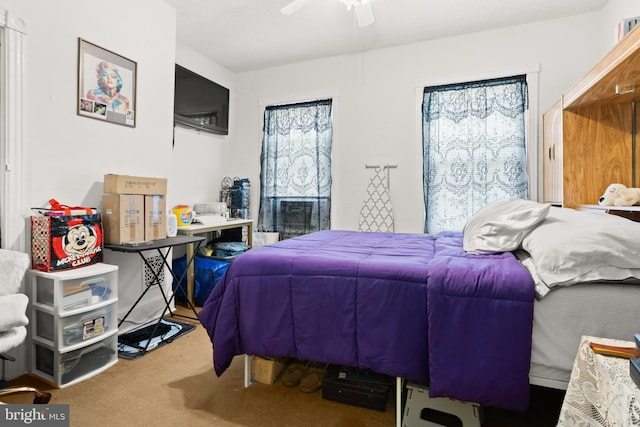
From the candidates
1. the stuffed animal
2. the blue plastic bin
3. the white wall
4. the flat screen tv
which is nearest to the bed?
the stuffed animal

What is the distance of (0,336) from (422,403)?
1834 mm

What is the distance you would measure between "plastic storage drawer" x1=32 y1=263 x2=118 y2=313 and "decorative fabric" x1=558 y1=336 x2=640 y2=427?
228 cm

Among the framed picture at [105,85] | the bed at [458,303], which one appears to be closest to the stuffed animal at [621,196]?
the bed at [458,303]

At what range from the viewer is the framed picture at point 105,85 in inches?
89.0

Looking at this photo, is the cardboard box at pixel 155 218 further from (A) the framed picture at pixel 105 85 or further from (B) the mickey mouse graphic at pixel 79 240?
(A) the framed picture at pixel 105 85

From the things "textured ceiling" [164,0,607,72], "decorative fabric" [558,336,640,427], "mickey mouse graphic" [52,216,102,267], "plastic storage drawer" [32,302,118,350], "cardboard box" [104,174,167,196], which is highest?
"textured ceiling" [164,0,607,72]

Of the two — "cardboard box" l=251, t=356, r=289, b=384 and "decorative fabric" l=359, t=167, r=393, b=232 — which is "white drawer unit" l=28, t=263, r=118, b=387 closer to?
"cardboard box" l=251, t=356, r=289, b=384

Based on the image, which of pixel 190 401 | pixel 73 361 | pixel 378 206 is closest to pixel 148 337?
pixel 73 361

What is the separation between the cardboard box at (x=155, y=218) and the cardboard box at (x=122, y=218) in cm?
3

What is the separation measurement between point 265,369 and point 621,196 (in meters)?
2.29

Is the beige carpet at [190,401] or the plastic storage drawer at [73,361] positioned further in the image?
the plastic storage drawer at [73,361]

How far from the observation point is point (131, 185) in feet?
7.54

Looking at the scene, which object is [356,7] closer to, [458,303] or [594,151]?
[594,151]

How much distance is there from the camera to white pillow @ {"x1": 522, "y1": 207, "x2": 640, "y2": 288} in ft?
3.92
